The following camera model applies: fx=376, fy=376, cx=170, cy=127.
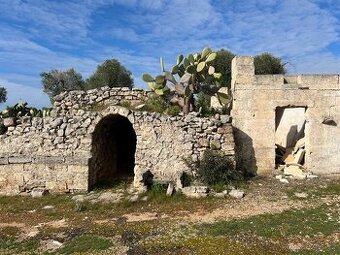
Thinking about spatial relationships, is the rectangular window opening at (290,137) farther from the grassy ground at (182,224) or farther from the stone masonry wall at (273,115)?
the grassy ground at (182,224)

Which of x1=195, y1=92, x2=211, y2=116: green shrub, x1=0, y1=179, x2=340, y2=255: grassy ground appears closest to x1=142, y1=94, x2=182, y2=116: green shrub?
x1=195, y1=92, x2=211, y2=116: green shrub

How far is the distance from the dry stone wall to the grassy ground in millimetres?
819

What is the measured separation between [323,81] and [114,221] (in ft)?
30.5

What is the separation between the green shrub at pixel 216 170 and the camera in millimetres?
12359

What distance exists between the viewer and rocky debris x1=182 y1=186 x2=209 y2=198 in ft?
38.5

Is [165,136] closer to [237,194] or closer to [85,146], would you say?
[85,146]

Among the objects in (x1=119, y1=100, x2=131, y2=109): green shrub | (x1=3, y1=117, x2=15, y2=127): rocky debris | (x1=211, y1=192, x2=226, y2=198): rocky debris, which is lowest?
(x1=211, y1=192, x2=226, y2=198): rocky debris

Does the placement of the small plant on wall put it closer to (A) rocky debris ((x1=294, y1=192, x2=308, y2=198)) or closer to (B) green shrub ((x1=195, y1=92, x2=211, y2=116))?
(B) green shrub ((x1=195, y1=92, x2=211, y2=116))

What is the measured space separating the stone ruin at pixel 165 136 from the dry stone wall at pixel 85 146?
34 mm

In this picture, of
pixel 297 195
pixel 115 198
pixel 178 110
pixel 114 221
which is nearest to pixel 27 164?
pixel 115 198

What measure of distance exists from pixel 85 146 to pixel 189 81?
4626 mm

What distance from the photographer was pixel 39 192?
1247 centimetres

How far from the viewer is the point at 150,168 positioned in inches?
507

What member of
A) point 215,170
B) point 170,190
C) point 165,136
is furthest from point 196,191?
point 165,136
